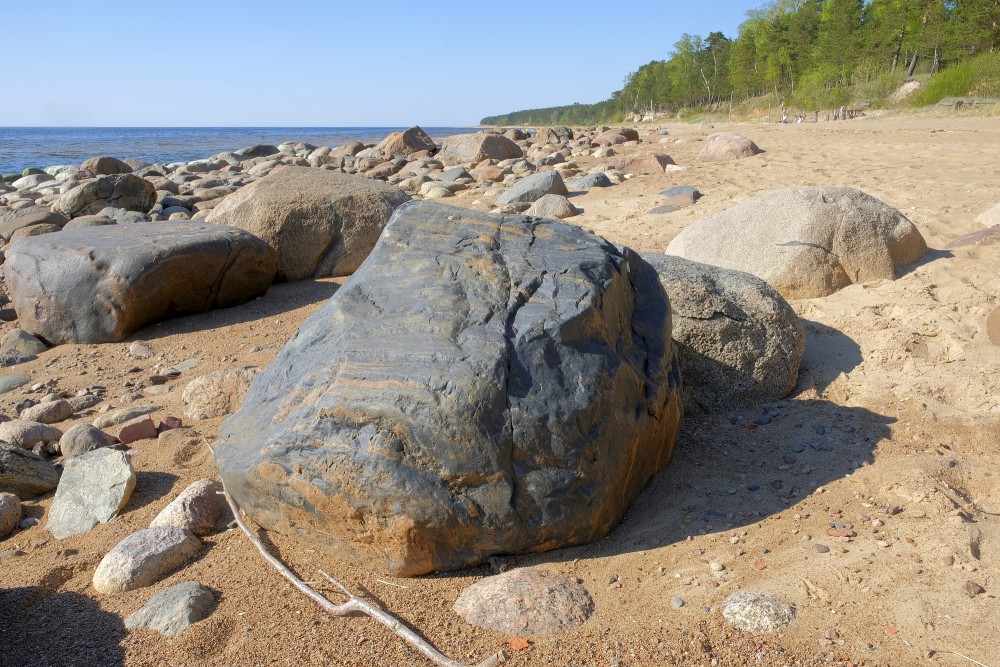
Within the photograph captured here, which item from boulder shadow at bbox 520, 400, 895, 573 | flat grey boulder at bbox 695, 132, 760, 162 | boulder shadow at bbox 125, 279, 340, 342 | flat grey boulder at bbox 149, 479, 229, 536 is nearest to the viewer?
boulder shadow at bbox 520, 400, 895, 573

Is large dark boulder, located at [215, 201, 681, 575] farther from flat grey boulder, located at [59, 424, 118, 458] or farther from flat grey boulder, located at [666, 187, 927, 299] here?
flat grey boulder, located at [666, 187, 927, 299]

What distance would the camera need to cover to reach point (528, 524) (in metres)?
2.44

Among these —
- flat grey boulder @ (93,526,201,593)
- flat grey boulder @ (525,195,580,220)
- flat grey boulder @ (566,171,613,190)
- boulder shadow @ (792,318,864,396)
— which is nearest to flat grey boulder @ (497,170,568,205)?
flat grey boulder @ (566,171,613,190)

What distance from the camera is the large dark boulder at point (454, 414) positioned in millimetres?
2336

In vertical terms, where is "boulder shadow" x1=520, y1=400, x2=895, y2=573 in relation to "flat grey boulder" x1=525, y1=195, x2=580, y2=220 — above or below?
below

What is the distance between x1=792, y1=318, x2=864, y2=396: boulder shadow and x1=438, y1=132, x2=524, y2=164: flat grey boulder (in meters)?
11.5

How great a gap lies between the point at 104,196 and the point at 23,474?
8331 millimetres

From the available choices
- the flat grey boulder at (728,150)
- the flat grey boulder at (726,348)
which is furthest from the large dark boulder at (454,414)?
the flat grey boulder at (728,150)

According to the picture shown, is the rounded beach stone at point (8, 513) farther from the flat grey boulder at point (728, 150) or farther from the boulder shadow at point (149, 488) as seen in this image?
the flat grey boulder at point (728, 150)

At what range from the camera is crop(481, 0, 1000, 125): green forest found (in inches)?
1080

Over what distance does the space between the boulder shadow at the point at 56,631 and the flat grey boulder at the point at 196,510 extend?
403mm

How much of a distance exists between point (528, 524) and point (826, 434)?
65.5 inches

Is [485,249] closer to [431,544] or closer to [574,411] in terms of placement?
[574,411]

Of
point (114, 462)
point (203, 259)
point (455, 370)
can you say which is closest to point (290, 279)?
point (203, 259)
